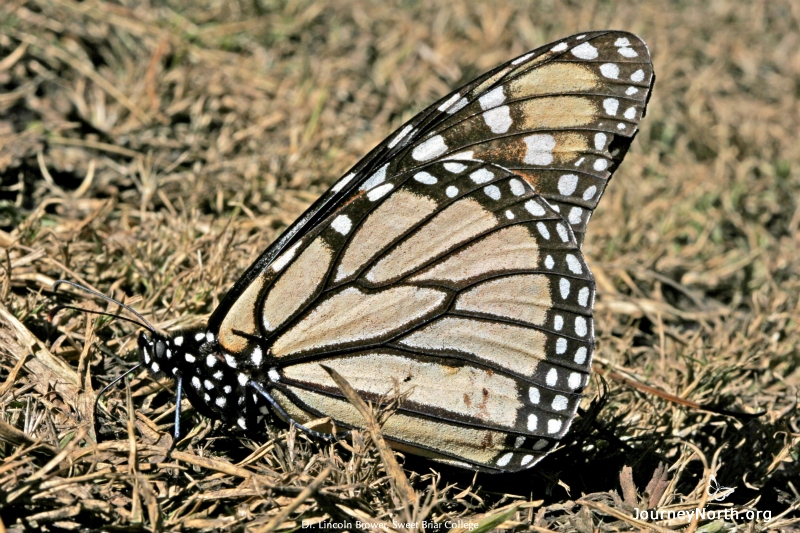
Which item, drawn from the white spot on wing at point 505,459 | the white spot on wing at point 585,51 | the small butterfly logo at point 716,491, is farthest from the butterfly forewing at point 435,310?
the small butterfly logo at point 716,491

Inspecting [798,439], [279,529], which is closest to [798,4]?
[798,439]

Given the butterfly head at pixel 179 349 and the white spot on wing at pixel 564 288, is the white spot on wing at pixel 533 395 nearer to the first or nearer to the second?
the white spot on wing at pixel 564 288

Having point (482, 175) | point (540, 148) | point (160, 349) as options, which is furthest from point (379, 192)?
point (160, 349)

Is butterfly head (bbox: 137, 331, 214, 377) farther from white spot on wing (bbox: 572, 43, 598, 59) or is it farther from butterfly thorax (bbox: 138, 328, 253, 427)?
white spot on wing (bbox: 572, 43, 598, 59)

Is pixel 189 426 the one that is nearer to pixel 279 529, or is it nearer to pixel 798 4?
pixel 279 529

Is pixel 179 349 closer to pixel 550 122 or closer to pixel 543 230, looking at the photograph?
pixel 543 230

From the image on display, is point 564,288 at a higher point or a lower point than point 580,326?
higher
